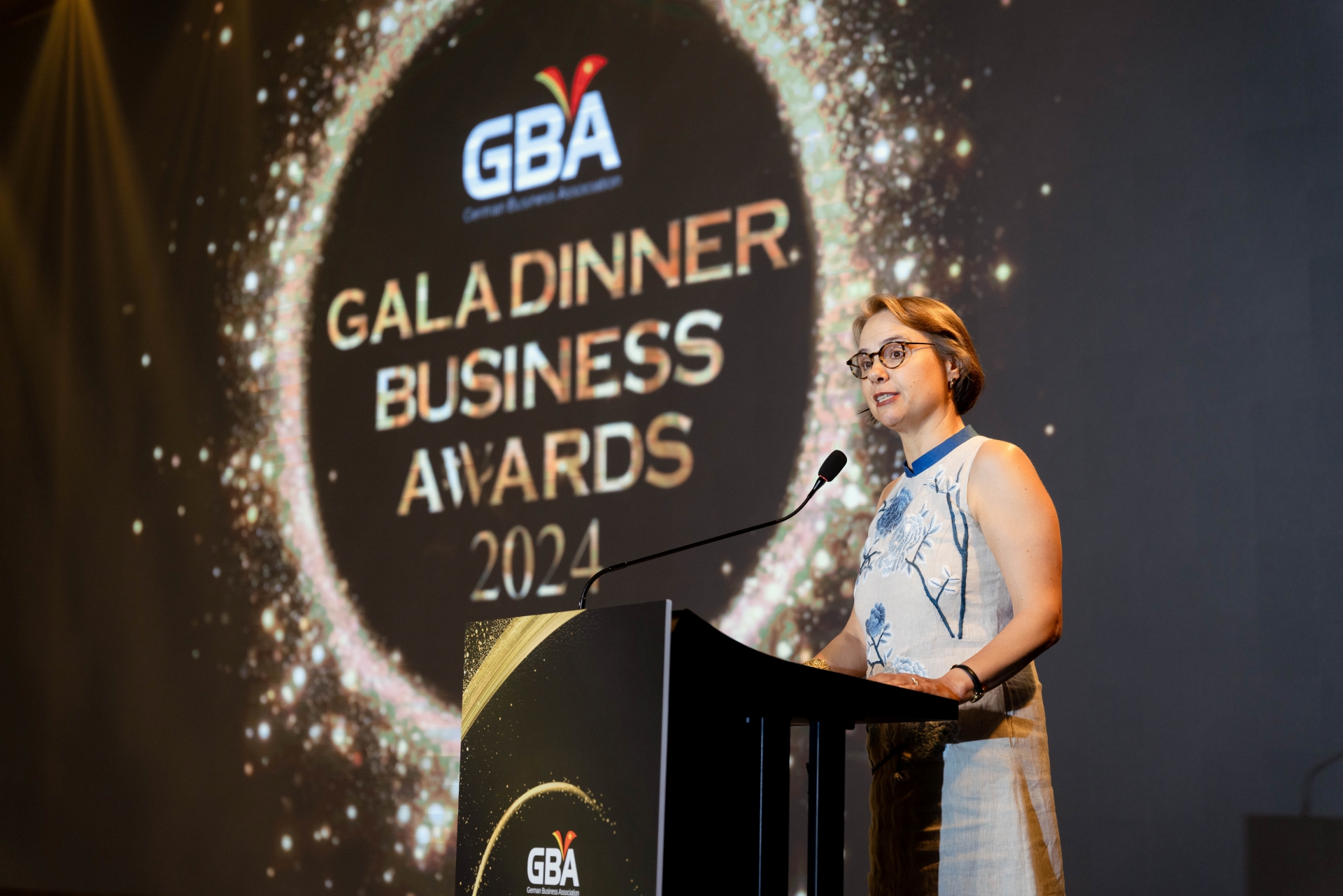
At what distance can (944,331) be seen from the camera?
6.01 ft

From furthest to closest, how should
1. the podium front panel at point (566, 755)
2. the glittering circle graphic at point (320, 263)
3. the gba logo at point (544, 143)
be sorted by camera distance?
the gba logo at point (544, 143)
the glittering circle graphic at point (320, 263)
the podium front panel at point (566, 755)

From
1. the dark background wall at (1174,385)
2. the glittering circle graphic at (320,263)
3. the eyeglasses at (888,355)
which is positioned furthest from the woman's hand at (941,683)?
the glittering circle graphic at (320,263)

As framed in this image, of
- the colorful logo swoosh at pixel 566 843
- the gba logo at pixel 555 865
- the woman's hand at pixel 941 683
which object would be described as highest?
the woman's hand at pixel 941 683

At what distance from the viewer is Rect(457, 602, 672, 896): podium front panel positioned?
130cm

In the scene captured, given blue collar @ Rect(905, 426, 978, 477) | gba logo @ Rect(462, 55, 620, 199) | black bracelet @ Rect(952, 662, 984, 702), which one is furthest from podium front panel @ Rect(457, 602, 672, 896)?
gba logo @ Rect(462, 55, 620, 199)

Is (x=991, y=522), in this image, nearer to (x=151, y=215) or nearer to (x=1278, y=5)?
(x=1278, y=5)

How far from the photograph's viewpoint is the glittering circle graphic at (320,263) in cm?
325

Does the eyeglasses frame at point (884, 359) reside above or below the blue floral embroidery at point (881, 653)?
above

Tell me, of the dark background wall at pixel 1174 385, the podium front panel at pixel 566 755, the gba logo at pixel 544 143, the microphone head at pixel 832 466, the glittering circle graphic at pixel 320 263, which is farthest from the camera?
the gba logo at pixel 544 143

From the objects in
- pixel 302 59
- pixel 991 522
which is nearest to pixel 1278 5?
pixel 991 522

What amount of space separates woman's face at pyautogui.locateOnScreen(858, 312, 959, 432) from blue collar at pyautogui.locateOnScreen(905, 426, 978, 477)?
0.04m

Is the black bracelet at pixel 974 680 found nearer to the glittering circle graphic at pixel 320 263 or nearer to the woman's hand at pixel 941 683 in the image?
the woman's hand at pixel 941 683

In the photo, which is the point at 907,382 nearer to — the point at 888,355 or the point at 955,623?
the point at 888,355

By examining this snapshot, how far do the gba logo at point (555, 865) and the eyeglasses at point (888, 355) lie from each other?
0.79 meters
